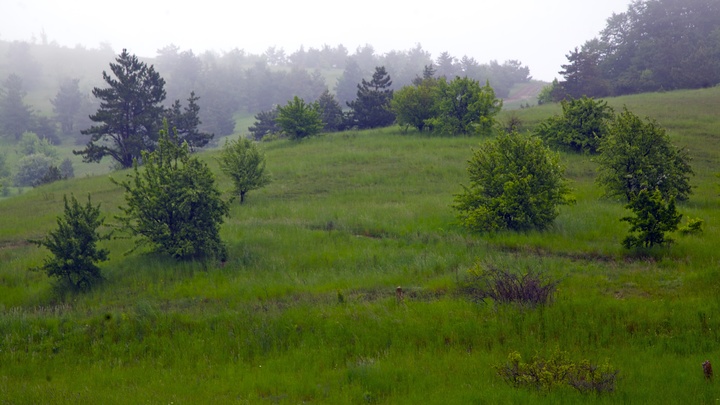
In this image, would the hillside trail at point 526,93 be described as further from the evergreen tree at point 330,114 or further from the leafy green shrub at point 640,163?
the leafy green shrub at point 640,163

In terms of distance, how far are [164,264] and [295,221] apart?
17.5ft

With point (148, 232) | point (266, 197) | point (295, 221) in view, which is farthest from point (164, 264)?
point (266, 197)

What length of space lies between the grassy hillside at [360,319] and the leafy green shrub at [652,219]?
426 mm

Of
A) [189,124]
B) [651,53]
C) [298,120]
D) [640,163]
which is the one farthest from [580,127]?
[651,53]

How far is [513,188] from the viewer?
1521 cm

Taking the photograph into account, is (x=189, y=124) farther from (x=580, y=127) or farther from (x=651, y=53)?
(x=651, y=53)

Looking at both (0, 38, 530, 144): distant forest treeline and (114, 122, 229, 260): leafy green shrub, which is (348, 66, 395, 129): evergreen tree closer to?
(114, 122, 229, 260): leafy green shrub

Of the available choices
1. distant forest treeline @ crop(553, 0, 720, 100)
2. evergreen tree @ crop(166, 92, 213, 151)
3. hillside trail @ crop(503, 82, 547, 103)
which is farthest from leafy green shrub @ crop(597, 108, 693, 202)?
hillside trail @ crop(503, 82, 547, 103)

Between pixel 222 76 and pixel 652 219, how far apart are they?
437 ft

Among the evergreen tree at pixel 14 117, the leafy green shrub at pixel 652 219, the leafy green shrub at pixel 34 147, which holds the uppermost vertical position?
the evergreen tree at pixel 14 117

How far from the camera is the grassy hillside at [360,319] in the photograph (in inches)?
283

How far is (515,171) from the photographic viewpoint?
1582cm

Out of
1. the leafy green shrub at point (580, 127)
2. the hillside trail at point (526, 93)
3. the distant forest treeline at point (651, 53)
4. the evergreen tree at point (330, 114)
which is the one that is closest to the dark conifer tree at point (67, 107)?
the evergreen tree at point (330, 114)

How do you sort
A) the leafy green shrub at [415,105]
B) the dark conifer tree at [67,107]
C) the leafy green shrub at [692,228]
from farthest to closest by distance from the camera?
the dark conifer tree at [67,107] < the leafy green shrub at [415,105] < the leafy green shrub at [692,228]
